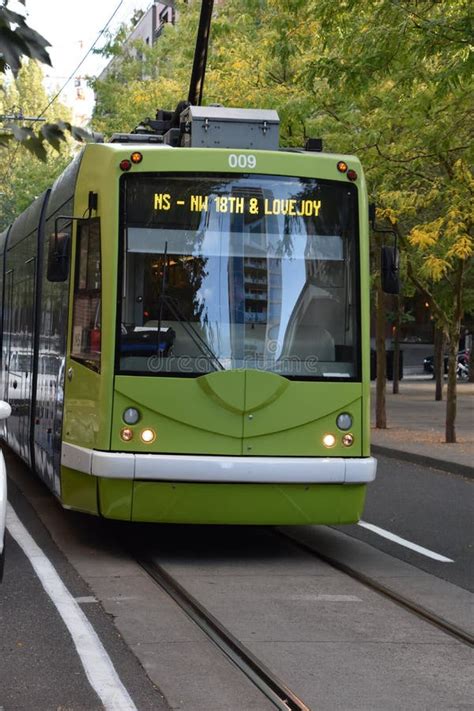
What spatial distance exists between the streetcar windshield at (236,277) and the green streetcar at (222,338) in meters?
0.01

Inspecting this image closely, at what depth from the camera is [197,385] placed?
9.63m

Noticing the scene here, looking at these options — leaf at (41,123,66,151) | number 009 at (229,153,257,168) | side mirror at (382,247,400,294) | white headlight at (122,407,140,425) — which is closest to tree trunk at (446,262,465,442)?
side mirror at (382,247,400,294)

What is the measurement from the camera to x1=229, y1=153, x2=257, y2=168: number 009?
9977mm

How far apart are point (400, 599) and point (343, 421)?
178 centimetres

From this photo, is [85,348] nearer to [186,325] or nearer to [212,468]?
[186,325]

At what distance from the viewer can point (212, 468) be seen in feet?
31.1

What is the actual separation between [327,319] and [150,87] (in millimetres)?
23899

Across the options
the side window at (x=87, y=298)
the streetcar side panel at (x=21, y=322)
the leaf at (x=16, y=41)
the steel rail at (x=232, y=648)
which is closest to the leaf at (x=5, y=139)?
the leaf at (x=16, y=41)

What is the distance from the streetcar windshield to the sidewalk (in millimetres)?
7683

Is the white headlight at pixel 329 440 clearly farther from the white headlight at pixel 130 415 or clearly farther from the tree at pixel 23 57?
the tree at pixel 23 57

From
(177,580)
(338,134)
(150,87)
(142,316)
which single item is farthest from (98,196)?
(150,87)

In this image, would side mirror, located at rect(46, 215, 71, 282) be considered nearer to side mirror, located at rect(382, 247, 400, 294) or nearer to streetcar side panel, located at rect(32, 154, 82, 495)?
streetcar side panel, located at rect(32, 154, 82, 495)

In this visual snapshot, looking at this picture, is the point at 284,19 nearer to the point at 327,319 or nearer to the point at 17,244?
the point at 17,244

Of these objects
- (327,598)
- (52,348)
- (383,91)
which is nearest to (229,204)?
(52,348)
